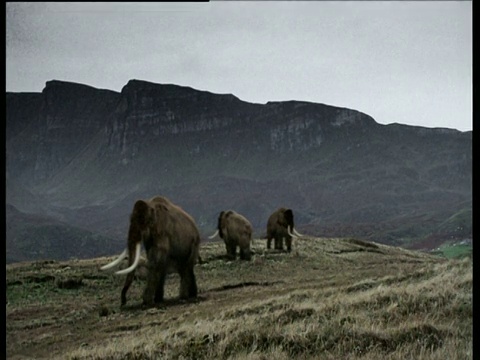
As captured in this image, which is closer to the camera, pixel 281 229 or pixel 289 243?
pixel 289 243

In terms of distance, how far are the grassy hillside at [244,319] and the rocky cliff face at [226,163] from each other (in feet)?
5.88

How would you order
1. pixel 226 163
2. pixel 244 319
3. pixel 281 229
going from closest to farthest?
pixel 244 319 → pixel 281 229 → pixel 226 163

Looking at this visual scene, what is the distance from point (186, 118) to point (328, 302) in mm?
46304

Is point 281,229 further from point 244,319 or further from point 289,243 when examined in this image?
point 244,319

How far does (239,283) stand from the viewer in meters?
11.3

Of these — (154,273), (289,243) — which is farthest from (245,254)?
(154,273)

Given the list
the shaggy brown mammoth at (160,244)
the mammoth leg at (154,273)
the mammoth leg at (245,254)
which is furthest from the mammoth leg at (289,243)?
the mammoth leg at (154,273)

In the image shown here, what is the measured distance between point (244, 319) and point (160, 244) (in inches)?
119

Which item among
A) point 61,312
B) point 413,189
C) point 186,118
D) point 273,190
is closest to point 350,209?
point 413,189

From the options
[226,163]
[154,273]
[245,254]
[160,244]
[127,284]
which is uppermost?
[226,163]

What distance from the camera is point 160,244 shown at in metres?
8.80

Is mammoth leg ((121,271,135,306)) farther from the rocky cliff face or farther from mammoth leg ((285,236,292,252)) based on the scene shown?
mammoth leg ((285,236,292,252))

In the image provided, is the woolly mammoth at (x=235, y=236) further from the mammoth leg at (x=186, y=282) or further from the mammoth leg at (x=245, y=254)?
the mammoth leg at (x=186, y=282)

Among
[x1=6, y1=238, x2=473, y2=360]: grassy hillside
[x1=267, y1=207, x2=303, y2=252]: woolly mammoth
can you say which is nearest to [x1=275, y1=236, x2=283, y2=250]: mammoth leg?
[x1=267, y1=207, x2=303, y2=252]: woolly mammoth
